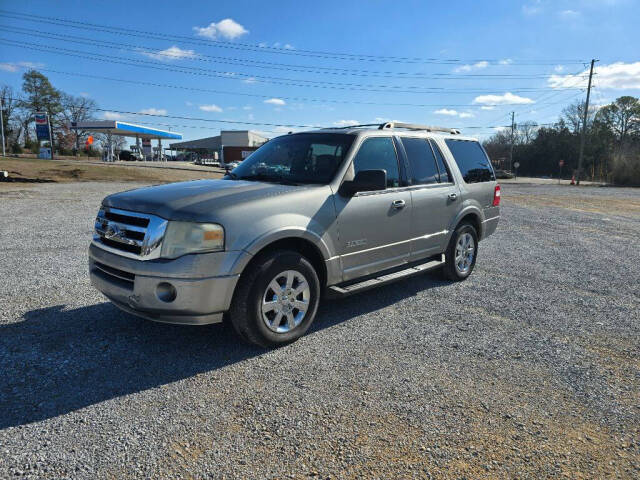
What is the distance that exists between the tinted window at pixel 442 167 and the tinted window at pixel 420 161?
10 centimetres

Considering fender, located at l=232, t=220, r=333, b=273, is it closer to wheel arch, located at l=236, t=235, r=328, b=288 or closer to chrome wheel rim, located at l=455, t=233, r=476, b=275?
wheel arch, located at l=236, t=235, r=328, b=288

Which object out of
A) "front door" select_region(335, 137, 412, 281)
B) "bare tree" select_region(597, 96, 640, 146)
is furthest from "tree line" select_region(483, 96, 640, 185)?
"front door" select_region(335, 137, 412, 281)

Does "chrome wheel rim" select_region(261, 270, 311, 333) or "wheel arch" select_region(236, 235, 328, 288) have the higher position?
"wheel arch" select_region(236, 235, 328, 288)

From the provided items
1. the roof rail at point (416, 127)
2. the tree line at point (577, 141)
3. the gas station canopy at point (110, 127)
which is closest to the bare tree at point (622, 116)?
the tree line at point (577, 141)

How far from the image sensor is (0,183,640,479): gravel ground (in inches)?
91.1

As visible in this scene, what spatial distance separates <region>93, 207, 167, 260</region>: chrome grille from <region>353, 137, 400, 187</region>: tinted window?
2.01 meters

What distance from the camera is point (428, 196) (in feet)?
16.4

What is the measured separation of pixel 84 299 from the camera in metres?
4.79

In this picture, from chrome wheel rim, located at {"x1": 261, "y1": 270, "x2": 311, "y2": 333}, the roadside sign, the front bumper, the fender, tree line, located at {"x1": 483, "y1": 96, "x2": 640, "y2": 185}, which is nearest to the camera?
the front bumper

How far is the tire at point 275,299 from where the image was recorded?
339 centimetres

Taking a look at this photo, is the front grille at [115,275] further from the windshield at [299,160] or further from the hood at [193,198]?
the windshield at [299,160]

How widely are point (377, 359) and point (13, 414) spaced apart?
256 cm

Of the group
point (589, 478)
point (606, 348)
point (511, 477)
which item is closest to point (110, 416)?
point (511, 477)

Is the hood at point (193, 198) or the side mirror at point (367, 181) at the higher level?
the side mirror at point (367, 181)
